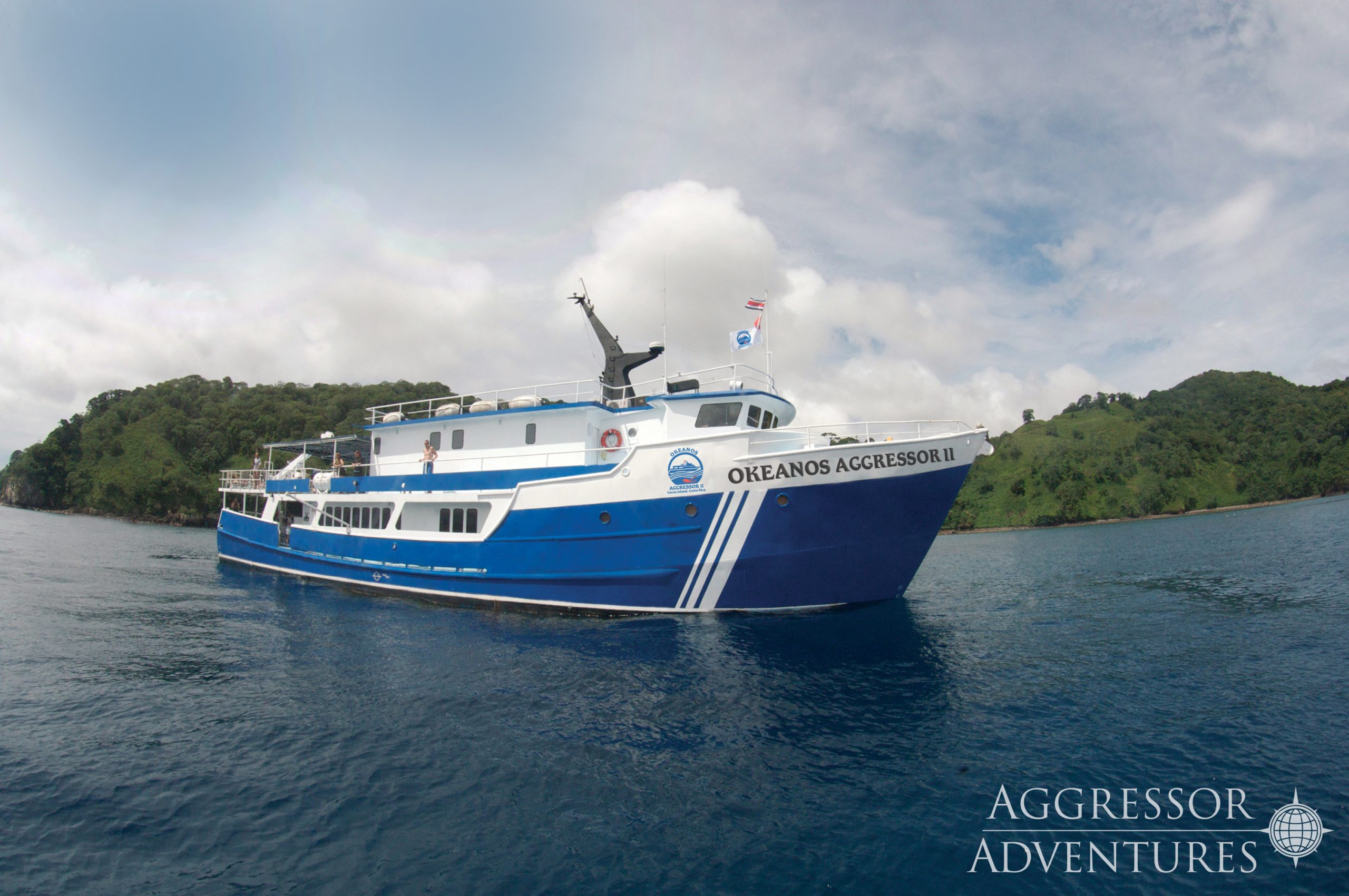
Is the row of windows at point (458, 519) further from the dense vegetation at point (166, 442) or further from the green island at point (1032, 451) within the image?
the green island at point (1032, 451)

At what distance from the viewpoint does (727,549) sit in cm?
1530

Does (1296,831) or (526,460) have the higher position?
(526,460)

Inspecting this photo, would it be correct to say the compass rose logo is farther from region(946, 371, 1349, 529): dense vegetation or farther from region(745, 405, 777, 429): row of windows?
region(946, 371, 1349, 529): dense vegetation

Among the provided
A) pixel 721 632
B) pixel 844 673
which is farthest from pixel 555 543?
pixel 844 673

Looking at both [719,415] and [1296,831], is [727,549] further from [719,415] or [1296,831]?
[1296,831]

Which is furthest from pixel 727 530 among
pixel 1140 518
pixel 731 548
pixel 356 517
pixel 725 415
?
pixel 1140 518

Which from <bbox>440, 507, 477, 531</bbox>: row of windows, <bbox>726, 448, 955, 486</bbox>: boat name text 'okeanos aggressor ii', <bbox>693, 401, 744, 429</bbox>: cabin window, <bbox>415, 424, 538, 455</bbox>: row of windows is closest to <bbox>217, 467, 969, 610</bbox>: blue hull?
<bbox>726, 448, 955, 486</bbox>: boat name text 'okeanos aggressor ii'

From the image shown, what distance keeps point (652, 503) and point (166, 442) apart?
336 feet

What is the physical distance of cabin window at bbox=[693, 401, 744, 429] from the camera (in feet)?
54.7

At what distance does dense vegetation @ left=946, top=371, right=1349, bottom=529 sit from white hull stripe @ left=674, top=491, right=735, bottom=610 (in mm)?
68519

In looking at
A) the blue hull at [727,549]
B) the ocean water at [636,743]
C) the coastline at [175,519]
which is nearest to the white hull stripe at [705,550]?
the blue hull at [727,549]

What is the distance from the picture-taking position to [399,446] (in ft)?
70.6

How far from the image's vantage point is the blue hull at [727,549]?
1492 cm

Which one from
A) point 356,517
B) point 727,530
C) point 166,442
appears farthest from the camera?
point 166,442
